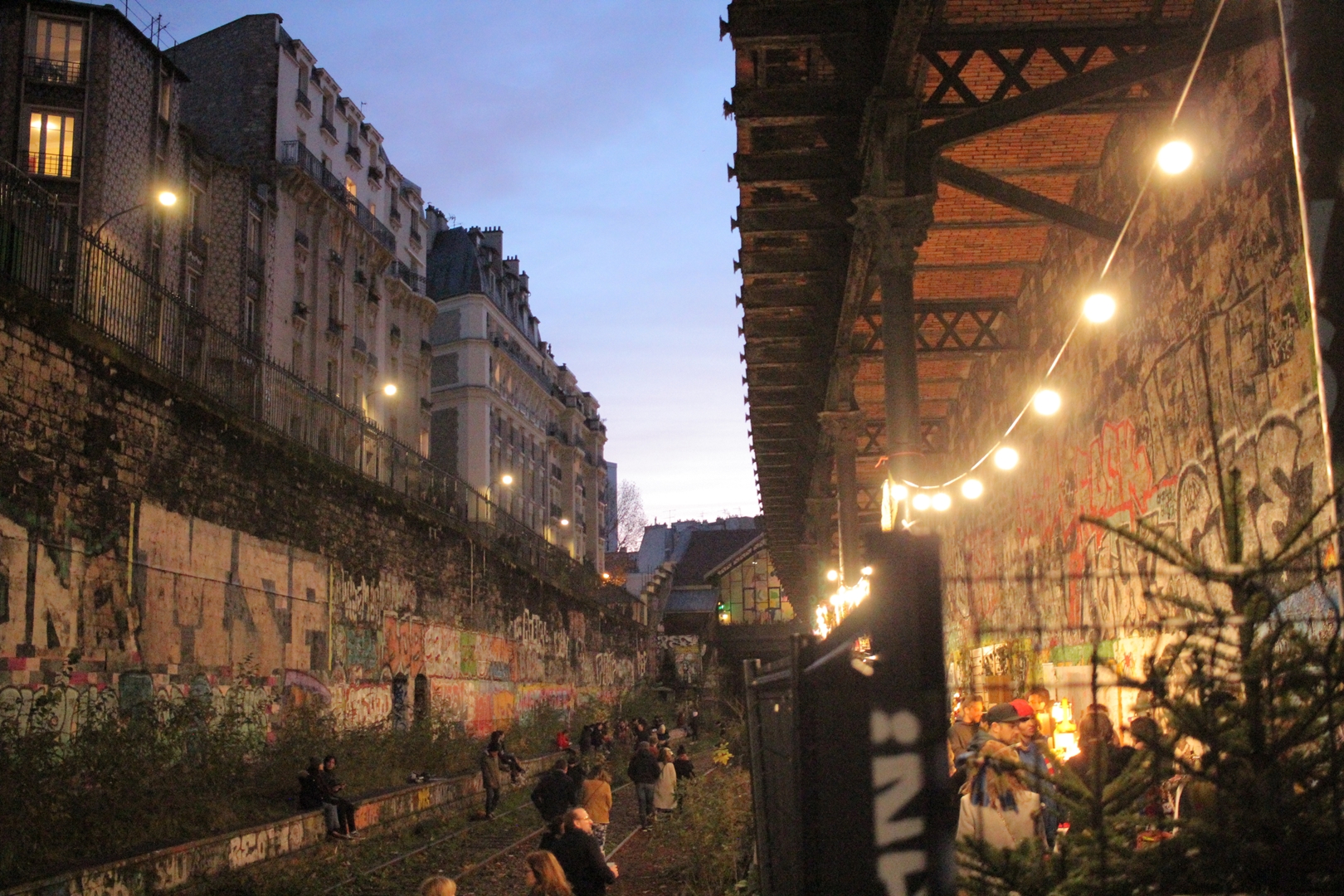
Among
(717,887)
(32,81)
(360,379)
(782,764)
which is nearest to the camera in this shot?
(782,764)

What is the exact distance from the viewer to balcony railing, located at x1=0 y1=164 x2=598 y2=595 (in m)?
14.7

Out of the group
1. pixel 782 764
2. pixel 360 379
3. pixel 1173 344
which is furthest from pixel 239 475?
pixel 360 379

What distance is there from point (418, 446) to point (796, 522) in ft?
80.8

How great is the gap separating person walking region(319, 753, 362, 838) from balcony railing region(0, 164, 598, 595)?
17.7 feet

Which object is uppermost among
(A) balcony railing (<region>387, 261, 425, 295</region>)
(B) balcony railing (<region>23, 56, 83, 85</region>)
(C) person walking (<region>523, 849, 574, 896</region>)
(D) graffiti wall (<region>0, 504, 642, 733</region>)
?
(A) balcony railing (<region>387, 261, 425, 295</region>)

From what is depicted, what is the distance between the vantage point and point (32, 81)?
32969 millimetres

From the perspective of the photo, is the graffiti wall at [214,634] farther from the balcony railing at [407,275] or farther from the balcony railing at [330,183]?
the balcony railing at [407,275]

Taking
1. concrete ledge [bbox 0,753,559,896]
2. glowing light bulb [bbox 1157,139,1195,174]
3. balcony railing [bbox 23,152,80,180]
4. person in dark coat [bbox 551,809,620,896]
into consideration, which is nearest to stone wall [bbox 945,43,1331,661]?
glowing light bulb [bbox 1157,139,1195,174]

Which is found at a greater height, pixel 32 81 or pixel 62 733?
pixel 32 81

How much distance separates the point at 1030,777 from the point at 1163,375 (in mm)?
8837

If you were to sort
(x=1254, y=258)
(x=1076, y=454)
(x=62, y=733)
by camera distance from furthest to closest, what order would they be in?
(x=1076, y=454), (x=62, y=733), (x=1254, y=258)

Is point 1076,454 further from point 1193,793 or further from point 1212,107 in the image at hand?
point 1193,793

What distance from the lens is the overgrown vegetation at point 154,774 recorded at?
1200 centimetres

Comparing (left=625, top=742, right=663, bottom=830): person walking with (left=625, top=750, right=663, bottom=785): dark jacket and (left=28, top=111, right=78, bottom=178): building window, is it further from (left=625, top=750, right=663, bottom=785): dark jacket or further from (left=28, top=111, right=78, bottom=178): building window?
(left=28, top=111, right=78, bottom=178): building window
